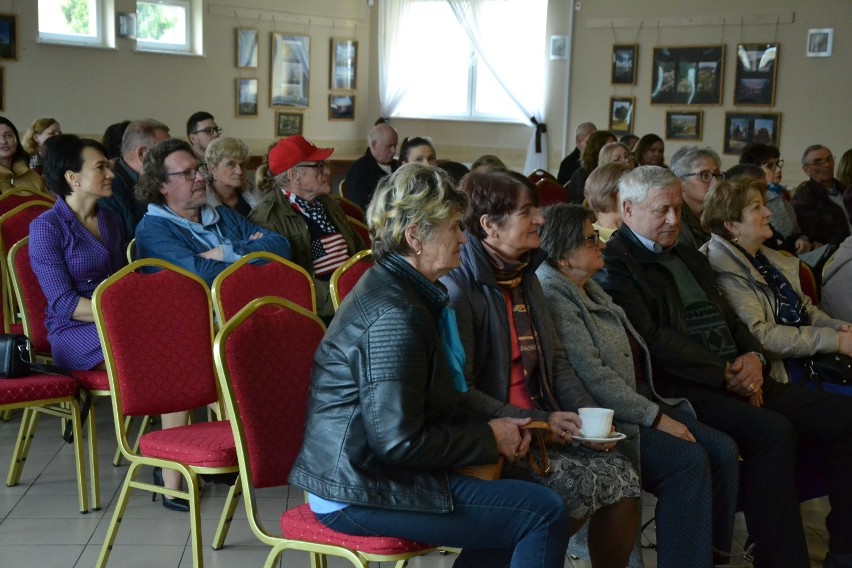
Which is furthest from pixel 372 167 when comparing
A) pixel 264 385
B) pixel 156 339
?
pixel 264 385

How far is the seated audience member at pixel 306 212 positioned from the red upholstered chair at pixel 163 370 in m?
1.17

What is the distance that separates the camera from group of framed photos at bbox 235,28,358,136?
35.6ft

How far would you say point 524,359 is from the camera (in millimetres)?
2779

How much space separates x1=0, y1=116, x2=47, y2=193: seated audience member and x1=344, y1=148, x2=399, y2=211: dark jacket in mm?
1994

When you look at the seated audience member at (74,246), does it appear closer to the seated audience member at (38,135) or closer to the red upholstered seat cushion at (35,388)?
the red upholstered seat cushion at (35,388)

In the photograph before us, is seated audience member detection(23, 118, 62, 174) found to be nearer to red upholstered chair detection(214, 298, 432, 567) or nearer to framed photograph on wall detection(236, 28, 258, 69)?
framed photograph on wall detection(236, 28, 258, 69)

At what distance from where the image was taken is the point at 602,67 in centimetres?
1092

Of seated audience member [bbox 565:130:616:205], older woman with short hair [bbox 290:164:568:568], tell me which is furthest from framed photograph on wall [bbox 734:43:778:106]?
older woman with short hair [bbox 290:164:568:568]

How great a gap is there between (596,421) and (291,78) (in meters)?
9.27

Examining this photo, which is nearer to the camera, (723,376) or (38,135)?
(723,376)

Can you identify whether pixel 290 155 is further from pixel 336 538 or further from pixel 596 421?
pixel 336 538

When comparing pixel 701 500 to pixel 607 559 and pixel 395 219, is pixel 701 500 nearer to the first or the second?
pixel 607 559

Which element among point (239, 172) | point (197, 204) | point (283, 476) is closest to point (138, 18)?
point (239, 172)

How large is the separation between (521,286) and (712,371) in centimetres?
81
